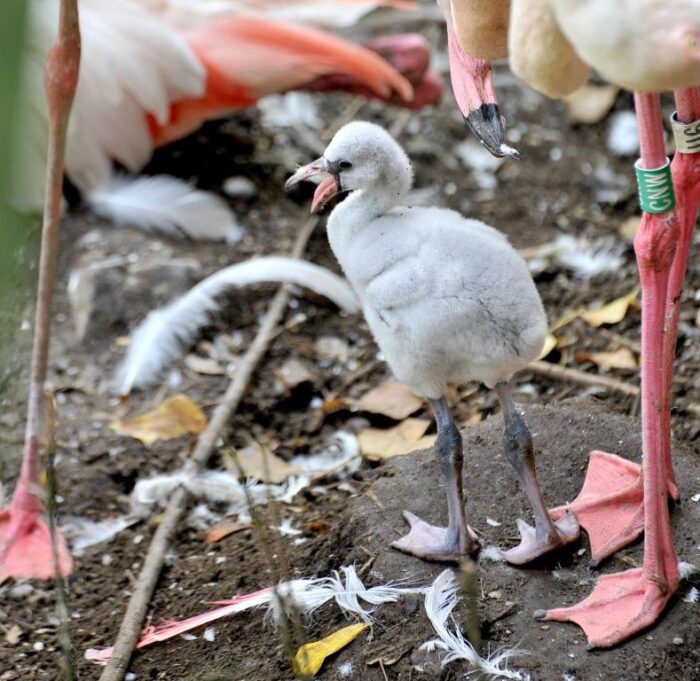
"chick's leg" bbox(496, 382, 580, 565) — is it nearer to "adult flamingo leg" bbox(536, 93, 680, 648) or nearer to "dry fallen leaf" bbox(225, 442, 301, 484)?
"adult flamingo leg" bbox(536, 93, 680, 648)

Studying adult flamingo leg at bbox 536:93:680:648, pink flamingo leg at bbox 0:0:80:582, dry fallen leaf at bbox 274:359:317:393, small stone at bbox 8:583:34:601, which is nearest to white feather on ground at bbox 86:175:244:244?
dry fallen leaf at bbox 274:359:317:393

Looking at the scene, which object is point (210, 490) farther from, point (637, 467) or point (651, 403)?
point (651, 403)

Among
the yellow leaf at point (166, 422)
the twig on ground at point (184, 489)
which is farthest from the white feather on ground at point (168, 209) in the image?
the yellow leaf at point (166, 422)

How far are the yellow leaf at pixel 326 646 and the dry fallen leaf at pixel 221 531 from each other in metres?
0.50

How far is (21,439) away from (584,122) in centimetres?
210

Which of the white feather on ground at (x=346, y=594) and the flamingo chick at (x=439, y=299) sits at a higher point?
the flamingo chick at (x=439, y=299)

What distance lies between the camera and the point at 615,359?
2.38 metres

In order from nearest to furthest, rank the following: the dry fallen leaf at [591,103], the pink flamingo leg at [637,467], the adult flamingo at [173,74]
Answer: the pink flamingo leg at [637,467], the adult flamingo at [173,74], the dry fallen leaf at [591,103]

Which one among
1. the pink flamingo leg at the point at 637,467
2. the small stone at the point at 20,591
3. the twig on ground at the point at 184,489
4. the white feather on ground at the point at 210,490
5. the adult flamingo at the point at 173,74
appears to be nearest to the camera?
the pink flamingo leg at the point at 637,467

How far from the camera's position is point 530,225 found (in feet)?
10.3

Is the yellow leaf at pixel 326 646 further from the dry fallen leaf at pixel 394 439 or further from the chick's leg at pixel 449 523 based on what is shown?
the dry fallen leaf at pixel 394 439

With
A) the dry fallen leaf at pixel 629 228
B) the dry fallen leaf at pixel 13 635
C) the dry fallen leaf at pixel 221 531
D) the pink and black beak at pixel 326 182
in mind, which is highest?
the pink and black beak at pixel 326 182

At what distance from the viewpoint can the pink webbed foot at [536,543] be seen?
1571mm

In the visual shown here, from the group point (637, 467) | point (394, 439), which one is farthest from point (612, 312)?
point (637, 467)
